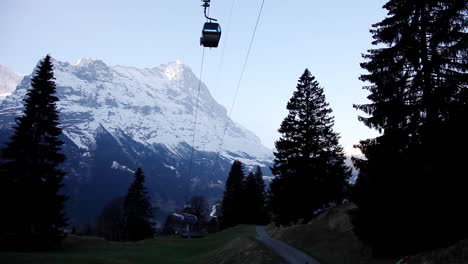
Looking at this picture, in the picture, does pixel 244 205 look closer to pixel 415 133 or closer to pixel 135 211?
pixel 135 211

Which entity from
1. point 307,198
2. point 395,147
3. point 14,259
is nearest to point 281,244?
point 307,198

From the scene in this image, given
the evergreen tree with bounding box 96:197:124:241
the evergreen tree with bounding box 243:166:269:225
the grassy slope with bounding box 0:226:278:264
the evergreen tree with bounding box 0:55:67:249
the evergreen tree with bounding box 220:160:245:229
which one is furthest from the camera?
the evergreen tree with bounding box 96:197:124:241

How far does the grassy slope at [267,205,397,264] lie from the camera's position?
1789 centimetres

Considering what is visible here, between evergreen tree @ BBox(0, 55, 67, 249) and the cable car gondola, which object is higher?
the cable car gondola

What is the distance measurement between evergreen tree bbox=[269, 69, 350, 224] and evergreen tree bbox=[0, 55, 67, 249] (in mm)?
23541

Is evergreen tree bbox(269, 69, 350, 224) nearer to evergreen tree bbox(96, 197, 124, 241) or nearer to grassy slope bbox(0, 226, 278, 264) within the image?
grassy slope bbox(0, 226, 278, 264)

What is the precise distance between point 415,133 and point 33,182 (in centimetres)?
3334

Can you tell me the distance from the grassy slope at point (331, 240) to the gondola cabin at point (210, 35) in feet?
51.4

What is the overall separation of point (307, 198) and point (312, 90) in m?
12.5

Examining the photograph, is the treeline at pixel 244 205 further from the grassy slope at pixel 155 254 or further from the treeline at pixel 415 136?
the treeline at pixel 415 136

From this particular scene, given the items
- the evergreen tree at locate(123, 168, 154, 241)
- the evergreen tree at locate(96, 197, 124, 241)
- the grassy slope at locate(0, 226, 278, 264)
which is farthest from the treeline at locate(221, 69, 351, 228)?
the evergreen tree at locate(96, 197, 124, 241)

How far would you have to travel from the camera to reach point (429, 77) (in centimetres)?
1709

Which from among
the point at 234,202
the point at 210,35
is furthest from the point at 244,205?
the point at 210,35

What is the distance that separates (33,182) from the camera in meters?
30.8
